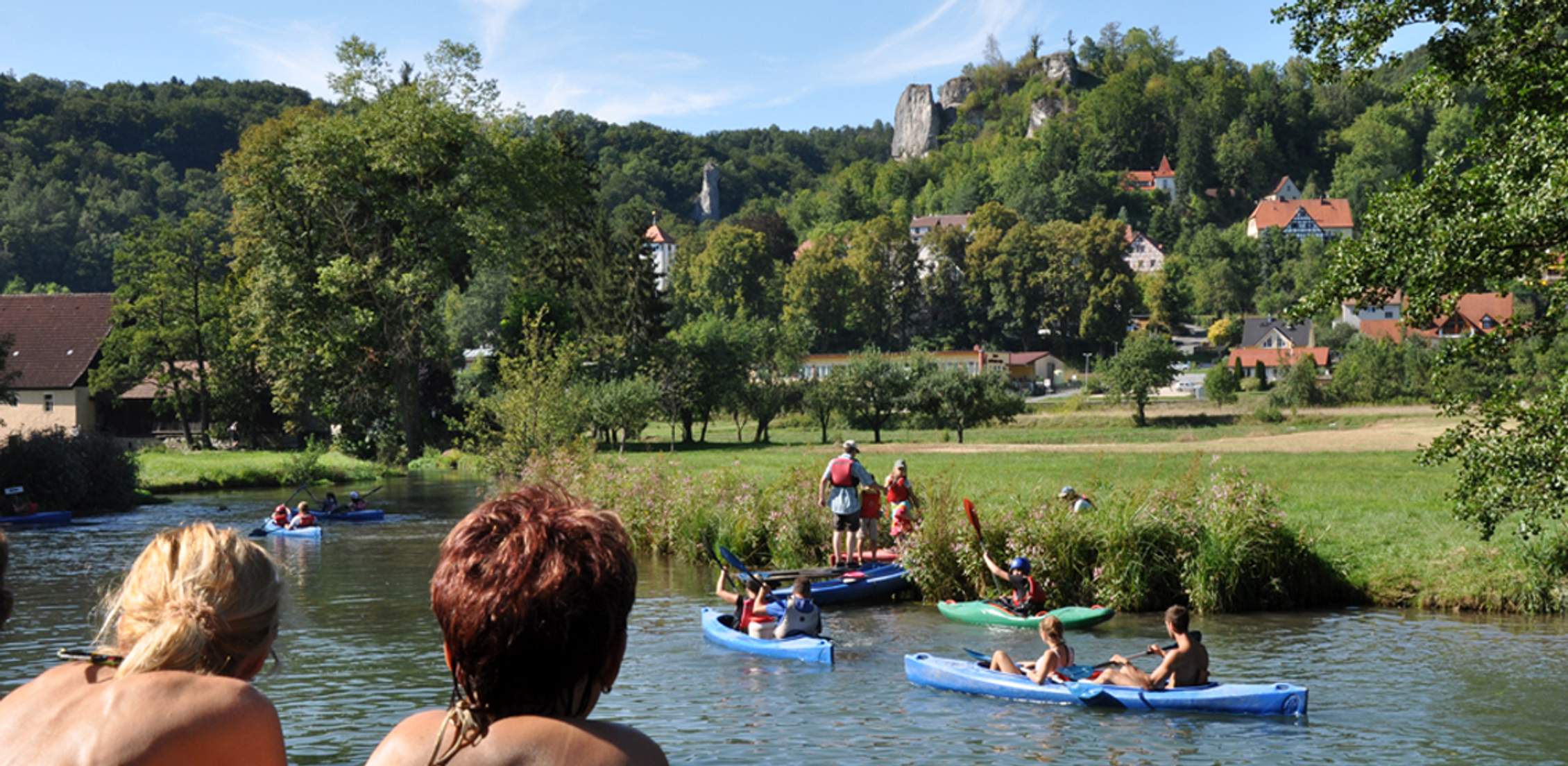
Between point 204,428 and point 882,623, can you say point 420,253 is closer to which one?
point 204,428

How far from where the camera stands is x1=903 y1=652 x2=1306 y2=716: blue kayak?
14.2m

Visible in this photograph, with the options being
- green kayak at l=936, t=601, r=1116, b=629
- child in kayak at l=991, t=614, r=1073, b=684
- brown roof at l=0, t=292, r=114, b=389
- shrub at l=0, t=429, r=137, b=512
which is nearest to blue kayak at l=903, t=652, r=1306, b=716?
child in kayak at l=991, t=614, r=1073, b=684

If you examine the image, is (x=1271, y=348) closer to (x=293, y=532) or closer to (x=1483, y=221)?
(x=293, y=532)

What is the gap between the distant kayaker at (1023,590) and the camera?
776 inches

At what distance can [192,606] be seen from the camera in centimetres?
328

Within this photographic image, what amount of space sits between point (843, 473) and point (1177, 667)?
808 centimetres

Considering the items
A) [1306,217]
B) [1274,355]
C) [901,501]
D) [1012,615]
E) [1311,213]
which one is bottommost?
[1012,615]

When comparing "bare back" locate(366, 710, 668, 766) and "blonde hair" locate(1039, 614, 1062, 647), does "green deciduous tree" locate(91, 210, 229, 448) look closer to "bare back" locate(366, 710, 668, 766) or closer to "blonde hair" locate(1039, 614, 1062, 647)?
"blonde hair" locate(1039, 614, 1062, 647)

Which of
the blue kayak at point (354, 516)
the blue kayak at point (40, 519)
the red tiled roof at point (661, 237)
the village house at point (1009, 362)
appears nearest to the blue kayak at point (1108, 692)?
the blue kayak at point (354, 516)

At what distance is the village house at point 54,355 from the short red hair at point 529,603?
Result: 5883 cm

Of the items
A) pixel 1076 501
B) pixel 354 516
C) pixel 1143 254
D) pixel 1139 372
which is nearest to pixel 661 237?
pixel 1143 254

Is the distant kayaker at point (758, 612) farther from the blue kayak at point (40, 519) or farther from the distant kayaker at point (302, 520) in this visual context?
the blue kayak at point (40, 519)

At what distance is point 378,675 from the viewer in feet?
55.6

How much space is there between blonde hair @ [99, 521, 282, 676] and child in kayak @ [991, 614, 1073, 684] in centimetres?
1282
